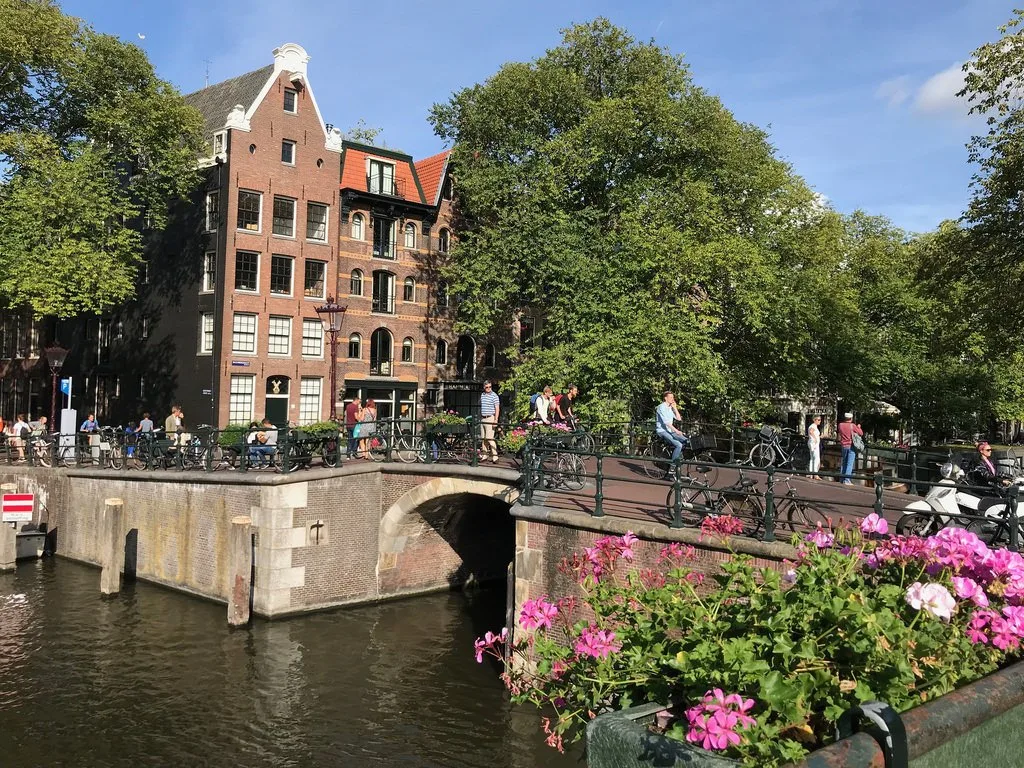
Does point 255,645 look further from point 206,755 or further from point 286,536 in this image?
point 206,755

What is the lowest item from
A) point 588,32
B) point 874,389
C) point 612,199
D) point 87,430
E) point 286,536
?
point 286,536

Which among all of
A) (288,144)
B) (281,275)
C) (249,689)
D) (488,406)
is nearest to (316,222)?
(281,275)

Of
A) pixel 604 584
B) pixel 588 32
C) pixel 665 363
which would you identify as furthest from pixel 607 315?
pixel 604 584

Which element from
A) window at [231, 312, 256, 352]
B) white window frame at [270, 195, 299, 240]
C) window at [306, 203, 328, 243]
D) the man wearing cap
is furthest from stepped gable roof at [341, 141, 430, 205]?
the man wearing cap

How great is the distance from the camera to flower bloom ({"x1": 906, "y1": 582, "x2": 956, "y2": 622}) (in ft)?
8.84

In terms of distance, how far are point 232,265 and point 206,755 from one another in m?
21.7

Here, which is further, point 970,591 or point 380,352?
point 380,352

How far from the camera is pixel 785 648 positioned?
2455mm

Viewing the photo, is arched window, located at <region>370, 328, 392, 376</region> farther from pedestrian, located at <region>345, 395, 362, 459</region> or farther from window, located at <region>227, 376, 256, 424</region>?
pedestrian, located at <region>345, 395, 362, 459</region>

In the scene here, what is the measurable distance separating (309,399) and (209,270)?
5964 mm

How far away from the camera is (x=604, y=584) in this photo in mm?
3559

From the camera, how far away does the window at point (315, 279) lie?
104ft

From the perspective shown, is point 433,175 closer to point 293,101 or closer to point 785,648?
point 293,101

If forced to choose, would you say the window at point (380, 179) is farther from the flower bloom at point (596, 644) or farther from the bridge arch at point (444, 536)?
the flower bloom at point (596, 644)
